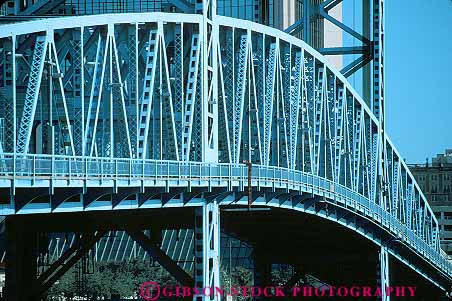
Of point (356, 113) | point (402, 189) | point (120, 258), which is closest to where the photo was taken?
point (356, 113)

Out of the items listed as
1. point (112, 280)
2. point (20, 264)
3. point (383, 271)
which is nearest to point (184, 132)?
point (20, 264)

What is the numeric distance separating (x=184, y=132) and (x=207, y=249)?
17.9ft

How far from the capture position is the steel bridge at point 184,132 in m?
53.3

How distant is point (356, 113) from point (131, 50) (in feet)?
113

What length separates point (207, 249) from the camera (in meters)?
65.8

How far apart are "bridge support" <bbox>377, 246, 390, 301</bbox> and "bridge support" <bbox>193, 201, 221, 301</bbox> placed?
95.2ft

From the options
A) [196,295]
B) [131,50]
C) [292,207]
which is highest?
[131,50]

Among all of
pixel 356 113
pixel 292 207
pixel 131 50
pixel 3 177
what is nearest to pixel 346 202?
pixel 292 207

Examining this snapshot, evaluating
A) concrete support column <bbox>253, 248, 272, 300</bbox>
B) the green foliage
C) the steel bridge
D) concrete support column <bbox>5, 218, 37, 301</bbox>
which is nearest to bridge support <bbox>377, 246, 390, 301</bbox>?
the steel bridge

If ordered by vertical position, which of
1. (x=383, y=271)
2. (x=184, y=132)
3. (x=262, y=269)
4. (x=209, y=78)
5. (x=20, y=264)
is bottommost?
(x=20, y=264)

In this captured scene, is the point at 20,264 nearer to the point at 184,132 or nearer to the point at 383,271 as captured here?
the point at 184,132

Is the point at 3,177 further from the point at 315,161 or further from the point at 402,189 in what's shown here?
the point at 402,189

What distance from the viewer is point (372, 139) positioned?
9856 cm

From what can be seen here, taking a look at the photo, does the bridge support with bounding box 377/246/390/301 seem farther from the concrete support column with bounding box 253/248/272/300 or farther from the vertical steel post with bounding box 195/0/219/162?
the vertical steel post with bounding box 195/0/219/162
